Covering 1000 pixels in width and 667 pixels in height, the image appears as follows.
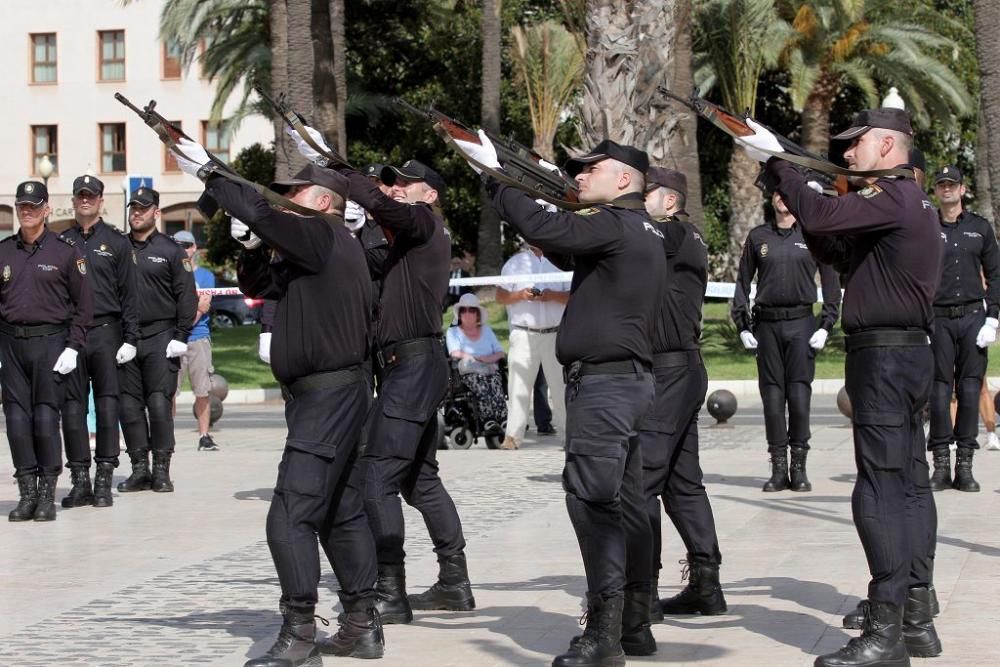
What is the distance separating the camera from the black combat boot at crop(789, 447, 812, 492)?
1209 centimetres

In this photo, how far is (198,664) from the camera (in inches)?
267

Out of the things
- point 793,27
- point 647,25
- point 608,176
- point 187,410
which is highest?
point 793,27

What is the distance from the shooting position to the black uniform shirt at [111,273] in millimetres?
11883

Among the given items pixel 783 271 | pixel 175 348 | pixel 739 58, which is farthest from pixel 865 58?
pixel 175 348

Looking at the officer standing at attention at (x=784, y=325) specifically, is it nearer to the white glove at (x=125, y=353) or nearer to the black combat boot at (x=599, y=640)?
the white glove at (x=125, y=353)

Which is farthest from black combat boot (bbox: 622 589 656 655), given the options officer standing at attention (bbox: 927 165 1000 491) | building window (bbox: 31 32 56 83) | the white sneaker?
building window (bbox: 31 32 56 83)

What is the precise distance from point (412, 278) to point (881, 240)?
2262 mm

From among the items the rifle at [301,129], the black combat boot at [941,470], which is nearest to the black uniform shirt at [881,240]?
the rifle at [301,129]

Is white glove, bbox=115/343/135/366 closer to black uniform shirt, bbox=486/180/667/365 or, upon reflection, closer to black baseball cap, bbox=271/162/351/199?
black baseball cap, bbox=271/162/351/199

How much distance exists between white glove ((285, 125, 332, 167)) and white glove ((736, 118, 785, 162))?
1885 millimetres

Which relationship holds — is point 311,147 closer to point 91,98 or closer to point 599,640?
point 599,640

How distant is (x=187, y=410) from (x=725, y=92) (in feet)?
Result: 54.3

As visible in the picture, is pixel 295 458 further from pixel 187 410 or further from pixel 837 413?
pixel 187 410

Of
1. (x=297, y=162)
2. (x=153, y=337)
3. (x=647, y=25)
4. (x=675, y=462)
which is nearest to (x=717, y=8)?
(x=297, y=162)
